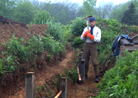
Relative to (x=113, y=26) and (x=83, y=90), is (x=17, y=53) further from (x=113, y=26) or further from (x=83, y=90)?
(x=113, y=26)

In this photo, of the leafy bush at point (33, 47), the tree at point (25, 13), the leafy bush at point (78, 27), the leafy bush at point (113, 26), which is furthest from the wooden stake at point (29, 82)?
the tree at point (25, 13)

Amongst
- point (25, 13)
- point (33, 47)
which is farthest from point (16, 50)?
point (25, 13)

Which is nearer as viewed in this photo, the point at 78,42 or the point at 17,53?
the point at 17,53

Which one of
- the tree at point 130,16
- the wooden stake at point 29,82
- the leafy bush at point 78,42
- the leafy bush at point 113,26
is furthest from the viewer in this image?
the tree at point 130,16

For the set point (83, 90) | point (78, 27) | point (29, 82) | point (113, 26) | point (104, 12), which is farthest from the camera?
point (104, 12)

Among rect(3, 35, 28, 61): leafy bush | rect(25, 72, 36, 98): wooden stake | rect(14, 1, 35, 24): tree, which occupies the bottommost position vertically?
rect(25, 72, 36, 98): wooden stake

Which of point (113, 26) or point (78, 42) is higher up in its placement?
point (113, 26)

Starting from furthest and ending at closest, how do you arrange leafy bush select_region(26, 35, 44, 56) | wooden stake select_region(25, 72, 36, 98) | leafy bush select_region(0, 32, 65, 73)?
1. leafy bush select_region(26, 35, 44, 56)
2. leafy bush select_region(0, 32, 65, 73)
3. wooden stake select_region(25, 72, 36, 98)

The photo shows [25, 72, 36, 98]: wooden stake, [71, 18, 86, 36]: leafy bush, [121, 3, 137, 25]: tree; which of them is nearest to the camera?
[25, 72, 36, 98]: wooden stake

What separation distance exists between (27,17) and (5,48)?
17120 millimetres

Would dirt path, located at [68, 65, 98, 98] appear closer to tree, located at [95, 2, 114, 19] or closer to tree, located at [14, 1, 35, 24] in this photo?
tree, located at [14, 1, 35, 24]

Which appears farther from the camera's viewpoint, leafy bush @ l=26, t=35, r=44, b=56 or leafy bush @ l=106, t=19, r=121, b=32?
leafy bush @ l=106, t=19, r=121, b=32

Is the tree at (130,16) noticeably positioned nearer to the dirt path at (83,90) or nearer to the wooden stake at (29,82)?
the dirt path at (83,90)

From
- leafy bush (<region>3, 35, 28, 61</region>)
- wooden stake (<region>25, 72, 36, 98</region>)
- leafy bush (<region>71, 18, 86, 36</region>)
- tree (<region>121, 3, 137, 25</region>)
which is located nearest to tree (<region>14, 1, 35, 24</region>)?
leafy bush (<region>71, 18, 86, 36</region>)
